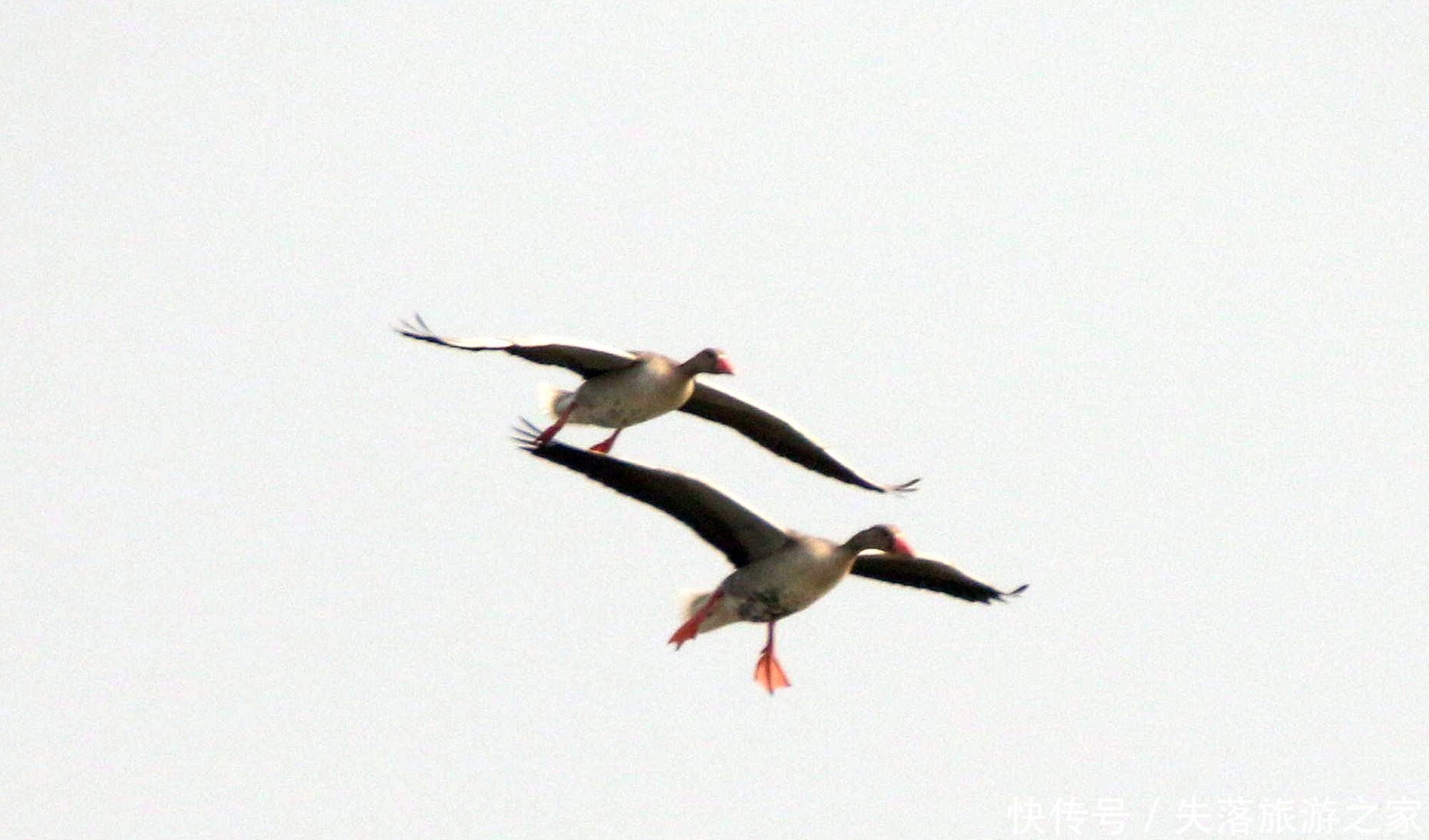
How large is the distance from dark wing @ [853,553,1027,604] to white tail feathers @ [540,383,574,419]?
2.09 m

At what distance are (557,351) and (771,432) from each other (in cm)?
199

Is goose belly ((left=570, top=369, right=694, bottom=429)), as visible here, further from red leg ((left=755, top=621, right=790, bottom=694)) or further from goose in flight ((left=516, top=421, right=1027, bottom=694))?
red leg ((left=755, top=621, right=790, bottom=694))

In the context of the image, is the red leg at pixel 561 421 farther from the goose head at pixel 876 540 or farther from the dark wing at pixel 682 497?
the goose head at pixel 876 540

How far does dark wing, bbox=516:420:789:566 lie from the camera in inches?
593

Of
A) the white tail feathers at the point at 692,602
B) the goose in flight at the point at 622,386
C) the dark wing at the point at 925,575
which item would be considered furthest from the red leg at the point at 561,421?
the dark wing at the point at 925,575

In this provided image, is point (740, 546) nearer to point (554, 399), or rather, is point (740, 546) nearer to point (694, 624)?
point (694, 624)

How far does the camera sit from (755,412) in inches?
669

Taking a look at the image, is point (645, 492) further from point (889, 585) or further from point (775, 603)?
point (889, 585)

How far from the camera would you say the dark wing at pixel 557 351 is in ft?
49.0

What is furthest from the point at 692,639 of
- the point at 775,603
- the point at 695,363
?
the point at 695,363

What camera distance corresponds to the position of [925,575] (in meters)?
16.2

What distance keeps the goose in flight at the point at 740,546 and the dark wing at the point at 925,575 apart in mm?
75

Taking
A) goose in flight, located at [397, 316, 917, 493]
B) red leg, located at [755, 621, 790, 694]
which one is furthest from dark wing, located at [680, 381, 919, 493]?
red leg, located at [755, 621, 790, 694]

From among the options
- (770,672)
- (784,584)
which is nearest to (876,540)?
(784,584)
